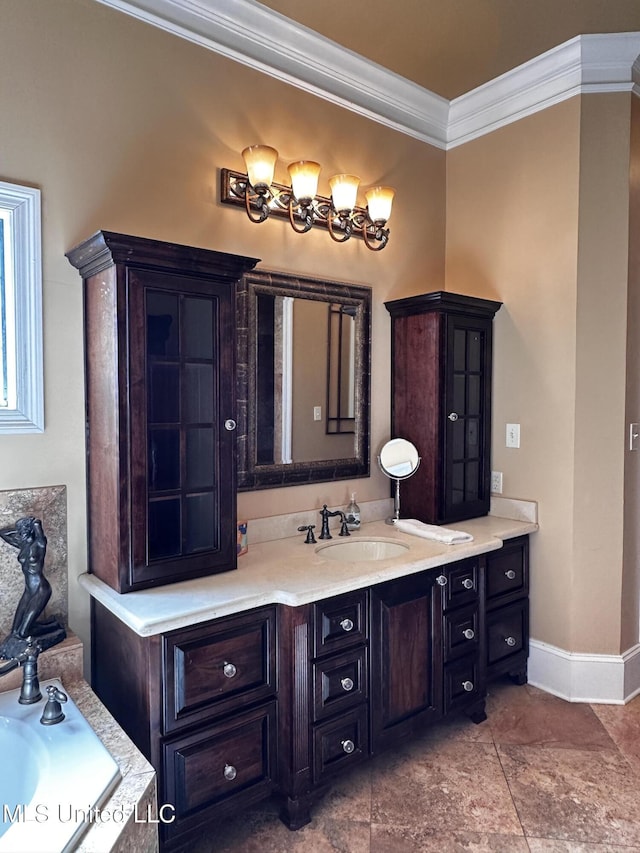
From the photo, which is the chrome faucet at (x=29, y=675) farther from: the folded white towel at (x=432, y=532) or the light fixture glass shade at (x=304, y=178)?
the light fixture glass shade at (x=304, y=178)

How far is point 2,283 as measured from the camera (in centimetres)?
177

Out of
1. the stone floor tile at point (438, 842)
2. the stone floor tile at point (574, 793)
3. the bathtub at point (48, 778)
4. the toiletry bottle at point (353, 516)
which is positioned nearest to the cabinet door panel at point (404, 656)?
the stone floor tile at point (438, 842)

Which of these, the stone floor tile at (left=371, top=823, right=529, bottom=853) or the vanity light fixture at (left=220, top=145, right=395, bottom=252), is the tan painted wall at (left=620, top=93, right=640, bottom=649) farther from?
the stone floor tile at (left=371, top=823, right=529, bottom=853)

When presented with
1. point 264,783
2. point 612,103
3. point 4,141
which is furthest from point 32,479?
point 612,103

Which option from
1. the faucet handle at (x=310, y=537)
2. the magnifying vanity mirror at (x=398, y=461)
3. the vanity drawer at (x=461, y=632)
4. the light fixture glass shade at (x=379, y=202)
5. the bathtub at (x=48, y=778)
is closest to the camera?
the bathtub at (x=48, y=778)

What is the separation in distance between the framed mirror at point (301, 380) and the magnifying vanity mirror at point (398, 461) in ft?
0.31

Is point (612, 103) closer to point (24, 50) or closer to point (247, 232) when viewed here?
point (247, 232)

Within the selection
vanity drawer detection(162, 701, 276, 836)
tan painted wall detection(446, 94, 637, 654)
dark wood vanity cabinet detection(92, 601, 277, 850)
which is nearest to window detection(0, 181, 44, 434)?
dark wood vanity cabinet detection(92, 601, 277, 850)

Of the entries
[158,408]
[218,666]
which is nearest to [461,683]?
[218,666]

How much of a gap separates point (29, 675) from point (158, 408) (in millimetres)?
832

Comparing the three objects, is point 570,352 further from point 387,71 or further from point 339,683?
point 339,683

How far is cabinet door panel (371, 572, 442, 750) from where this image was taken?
1986mm

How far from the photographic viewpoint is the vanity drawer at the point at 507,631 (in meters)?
2.51

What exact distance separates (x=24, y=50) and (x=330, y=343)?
59.4 inches
